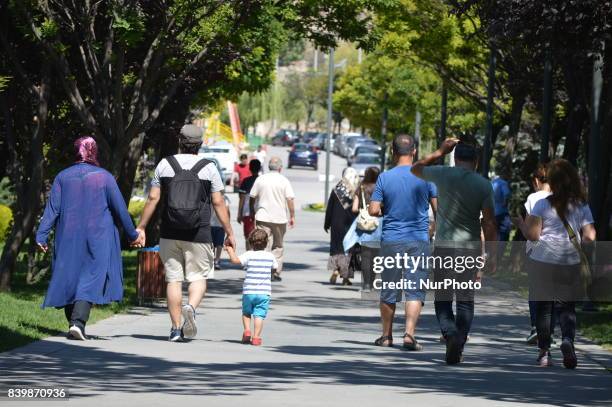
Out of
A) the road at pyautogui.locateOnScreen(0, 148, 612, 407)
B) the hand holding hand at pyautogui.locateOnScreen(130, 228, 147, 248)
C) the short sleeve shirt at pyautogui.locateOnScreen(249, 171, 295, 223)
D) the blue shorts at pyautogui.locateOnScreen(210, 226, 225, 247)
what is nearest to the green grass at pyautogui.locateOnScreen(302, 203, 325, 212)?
the blue shorts at pyautogui.locateOnScreen(210, 226, 225, 247)

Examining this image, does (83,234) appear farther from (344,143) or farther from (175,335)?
(344,143)

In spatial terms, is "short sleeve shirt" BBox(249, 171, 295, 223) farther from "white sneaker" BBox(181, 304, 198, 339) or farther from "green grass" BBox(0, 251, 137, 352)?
"white sneaker" BBox(181, 304, 198, 339)

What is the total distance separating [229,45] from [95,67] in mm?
1907

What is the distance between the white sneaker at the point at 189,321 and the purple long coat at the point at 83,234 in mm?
696

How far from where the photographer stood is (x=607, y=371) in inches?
461

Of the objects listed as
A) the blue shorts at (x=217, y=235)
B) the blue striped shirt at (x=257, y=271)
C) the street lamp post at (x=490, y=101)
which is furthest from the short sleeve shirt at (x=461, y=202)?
the street lamp post at (x=490, y=101)

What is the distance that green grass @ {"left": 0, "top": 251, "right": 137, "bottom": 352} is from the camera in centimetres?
1220

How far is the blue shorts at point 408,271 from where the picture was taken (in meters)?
12.6

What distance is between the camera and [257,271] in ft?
42.5

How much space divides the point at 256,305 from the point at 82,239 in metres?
1.76

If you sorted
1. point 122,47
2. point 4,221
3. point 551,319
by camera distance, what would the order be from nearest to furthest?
point 551,319 < point 122,47 < point 4,221

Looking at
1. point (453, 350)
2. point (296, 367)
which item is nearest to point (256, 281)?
point (296, 367)

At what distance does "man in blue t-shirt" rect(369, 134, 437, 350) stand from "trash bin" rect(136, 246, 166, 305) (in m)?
4.17

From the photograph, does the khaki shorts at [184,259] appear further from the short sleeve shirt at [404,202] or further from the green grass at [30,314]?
the short sleeve shirt at [404,202]
